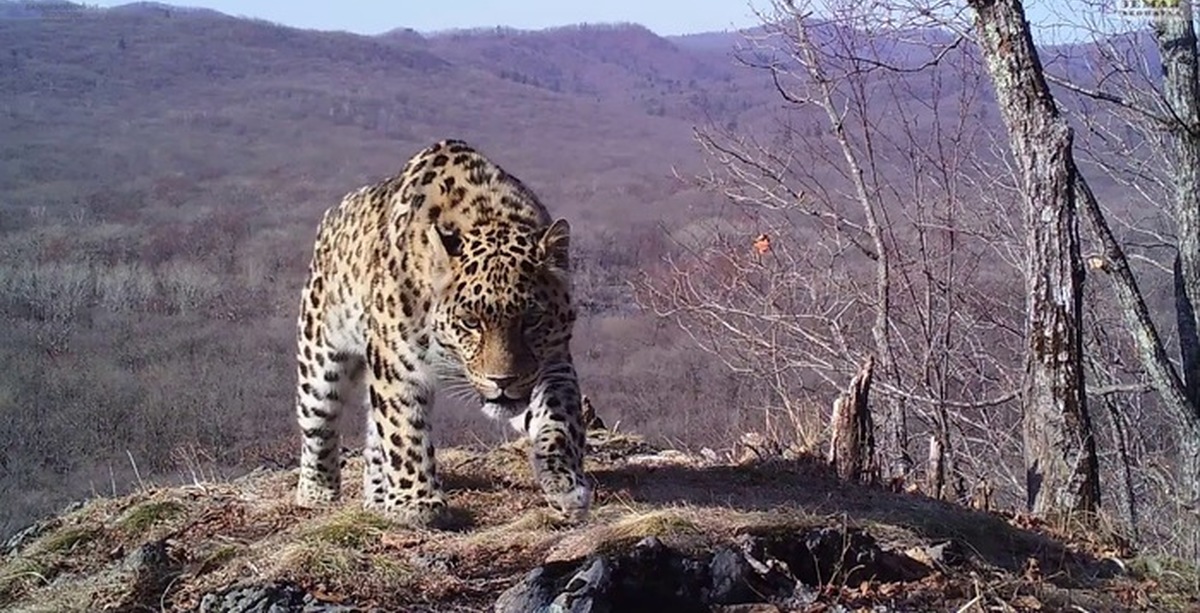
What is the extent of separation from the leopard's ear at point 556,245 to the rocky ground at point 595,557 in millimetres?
1372

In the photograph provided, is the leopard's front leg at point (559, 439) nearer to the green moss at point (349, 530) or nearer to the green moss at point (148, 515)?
the green moss at point (349, 530)

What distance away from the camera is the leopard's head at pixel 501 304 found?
22.5 feet

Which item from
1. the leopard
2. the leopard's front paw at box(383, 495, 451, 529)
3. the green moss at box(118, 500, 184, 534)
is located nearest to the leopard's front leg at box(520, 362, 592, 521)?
the leopard

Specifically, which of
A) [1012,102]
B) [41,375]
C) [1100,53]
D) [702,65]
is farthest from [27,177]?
[1012,102]

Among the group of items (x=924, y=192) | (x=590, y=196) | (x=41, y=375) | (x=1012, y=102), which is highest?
(x=1012, y=102)

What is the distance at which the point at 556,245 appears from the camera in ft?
23.2

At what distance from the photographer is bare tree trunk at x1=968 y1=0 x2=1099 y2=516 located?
335 inches

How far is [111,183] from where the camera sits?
36.7 meters

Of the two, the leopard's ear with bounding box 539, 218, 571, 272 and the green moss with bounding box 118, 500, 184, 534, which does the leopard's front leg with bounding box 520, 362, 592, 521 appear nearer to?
the leopard's ear with bounding box 539, 218, 571, 272

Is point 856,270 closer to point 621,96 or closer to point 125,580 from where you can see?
point 125,580

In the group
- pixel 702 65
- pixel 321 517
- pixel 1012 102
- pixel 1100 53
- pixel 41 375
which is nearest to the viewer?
pixel 321 517

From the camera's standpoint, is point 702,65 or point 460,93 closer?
point 702,65

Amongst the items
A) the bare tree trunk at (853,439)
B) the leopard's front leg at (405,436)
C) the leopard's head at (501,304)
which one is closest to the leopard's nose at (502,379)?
the leopard's head at (501,304)

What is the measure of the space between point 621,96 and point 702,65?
10.7 meters
